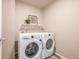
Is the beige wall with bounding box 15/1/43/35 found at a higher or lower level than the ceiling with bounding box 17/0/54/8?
lower

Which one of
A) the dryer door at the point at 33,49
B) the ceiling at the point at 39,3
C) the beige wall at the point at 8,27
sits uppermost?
the ceiling at the point at 39,3

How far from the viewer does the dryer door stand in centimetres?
205

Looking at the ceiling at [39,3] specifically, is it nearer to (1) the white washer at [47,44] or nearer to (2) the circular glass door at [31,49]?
(1) the white washer at [47,44]

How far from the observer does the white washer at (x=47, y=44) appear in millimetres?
2367

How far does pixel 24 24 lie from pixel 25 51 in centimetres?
105

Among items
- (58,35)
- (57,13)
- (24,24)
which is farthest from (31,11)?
(58,35)

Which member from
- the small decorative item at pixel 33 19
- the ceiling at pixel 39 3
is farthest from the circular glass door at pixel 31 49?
the ceiling at pixel 39 3

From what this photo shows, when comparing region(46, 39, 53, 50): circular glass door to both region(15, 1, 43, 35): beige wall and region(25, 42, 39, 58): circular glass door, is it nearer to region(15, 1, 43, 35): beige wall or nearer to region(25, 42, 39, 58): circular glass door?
region(25, 42, 39, 58): circular glass door

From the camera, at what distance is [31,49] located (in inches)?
85.6

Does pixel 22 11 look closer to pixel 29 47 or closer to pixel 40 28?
pixel 40 28

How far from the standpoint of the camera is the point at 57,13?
283 centimetres

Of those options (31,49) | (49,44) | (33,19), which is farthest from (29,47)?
(33,19)

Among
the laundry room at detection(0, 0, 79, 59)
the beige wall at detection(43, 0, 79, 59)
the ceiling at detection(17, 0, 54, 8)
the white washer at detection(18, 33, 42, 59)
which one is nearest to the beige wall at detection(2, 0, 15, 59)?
the laundry room at detection(0, 0, 79, 59)

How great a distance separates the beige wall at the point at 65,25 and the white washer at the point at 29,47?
32.4 inches
